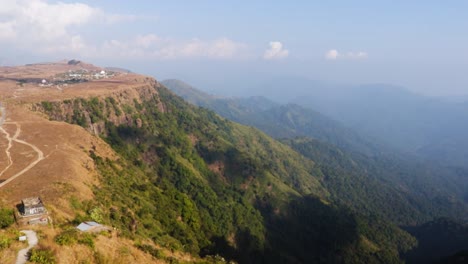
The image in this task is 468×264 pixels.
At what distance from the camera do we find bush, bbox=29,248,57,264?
864 inches

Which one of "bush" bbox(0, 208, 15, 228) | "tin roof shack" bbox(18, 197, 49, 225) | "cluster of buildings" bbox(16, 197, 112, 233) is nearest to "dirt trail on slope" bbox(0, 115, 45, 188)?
"bush" bbox(0, 208, 15, 228)

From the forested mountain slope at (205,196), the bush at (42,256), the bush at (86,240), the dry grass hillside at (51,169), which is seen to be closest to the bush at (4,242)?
the dry grass hillside at (51,169)

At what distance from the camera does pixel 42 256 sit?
22.2 m

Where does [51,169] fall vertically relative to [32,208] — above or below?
below

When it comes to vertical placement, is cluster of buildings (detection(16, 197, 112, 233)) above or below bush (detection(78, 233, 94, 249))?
below

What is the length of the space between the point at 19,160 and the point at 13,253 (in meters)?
36.4

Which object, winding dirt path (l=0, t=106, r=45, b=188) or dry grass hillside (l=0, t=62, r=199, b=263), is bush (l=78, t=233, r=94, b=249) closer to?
dry grass hillside (l=0, t=62, r=199, b=263)

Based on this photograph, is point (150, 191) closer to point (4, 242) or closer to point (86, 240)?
point (86, 240)

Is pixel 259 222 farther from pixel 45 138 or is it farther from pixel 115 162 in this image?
pixel 45 138

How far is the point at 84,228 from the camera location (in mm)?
30781

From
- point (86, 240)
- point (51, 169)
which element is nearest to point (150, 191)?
point (51, 169)

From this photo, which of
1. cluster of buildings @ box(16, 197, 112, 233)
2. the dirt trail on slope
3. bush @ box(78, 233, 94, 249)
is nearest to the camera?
bush @ box(78, 233, 94, 249)

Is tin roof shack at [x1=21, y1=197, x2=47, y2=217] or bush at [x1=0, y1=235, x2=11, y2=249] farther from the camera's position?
tin roof shack at [x1=21, y1=197, x2=47, y2=217]

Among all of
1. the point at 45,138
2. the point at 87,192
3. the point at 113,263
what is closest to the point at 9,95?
the point at 45,138
